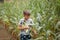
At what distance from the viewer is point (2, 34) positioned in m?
7.58

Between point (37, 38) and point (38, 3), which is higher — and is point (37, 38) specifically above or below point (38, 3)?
below

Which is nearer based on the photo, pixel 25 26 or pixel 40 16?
pixel 25 26

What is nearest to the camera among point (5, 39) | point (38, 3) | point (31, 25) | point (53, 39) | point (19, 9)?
point (53, 39)

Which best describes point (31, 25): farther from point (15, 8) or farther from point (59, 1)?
point (15, 8)

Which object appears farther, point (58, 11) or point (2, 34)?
point (2, 34)

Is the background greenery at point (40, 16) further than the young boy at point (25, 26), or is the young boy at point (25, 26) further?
the young boy at point (25, 26)

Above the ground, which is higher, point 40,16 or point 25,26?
point 40,16

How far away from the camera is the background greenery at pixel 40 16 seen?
16.4 ft

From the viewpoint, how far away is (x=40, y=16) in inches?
229

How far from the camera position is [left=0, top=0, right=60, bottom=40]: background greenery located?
5.00 metres

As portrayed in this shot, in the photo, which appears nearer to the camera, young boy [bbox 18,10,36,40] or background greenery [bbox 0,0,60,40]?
background greenery [bbox 0,0,60,40]

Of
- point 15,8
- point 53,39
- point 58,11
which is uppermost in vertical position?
point 15,8

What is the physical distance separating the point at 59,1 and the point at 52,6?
0.44 metres

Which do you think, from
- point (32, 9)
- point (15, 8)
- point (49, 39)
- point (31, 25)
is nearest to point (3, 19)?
point (15, 8)
